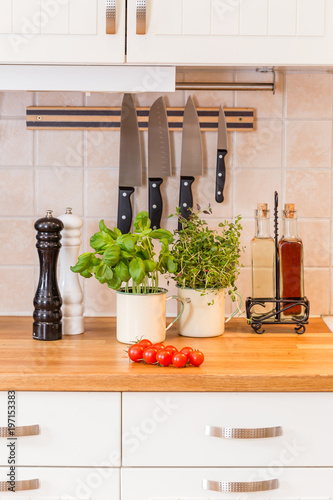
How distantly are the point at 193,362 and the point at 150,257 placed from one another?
0.34 m

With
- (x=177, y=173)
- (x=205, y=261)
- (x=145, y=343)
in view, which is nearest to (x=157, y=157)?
(x=177, y=173)

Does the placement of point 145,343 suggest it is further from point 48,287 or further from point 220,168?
point 220,168

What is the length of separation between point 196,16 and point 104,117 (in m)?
0.45

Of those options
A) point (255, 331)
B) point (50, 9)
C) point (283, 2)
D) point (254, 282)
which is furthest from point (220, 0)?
→ point (255, 331)

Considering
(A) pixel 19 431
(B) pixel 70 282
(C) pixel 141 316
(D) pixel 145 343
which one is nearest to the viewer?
(A) pixel 19 431

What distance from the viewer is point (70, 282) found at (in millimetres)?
→ 1609

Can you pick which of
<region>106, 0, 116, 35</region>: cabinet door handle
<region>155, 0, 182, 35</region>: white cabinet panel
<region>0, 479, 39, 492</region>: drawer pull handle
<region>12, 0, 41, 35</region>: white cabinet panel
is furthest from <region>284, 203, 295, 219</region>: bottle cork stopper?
<region>0, 479, 39, 492</region>: drawer pull handle

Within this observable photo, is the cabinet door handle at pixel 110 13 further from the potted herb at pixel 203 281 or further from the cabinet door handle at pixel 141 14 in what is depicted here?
the potted herb at pixel 203 281

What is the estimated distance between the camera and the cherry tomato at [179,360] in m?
1.28

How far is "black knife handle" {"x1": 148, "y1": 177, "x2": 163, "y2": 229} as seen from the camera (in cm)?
178

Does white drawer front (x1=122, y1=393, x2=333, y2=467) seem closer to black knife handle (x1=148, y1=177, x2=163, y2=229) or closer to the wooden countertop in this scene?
the wooden countertop

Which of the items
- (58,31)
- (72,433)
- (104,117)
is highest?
(58,31)

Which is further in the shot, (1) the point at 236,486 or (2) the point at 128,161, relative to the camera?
(2) the point at 128,161

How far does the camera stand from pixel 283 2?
145cm
